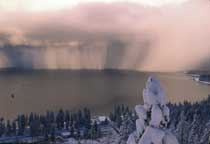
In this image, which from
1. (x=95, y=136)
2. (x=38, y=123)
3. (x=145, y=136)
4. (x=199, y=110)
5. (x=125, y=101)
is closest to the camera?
(x=145, y=136)

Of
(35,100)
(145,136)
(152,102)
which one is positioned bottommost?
(35,100)

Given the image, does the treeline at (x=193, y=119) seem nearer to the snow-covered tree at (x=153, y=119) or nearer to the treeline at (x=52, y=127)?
the treeline at (x=52, y=127)

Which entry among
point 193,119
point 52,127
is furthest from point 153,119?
point 52,127

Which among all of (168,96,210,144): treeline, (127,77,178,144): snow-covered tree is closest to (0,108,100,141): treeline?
(168,96,210,144): treeline

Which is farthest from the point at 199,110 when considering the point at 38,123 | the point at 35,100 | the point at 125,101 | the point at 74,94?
the point at 74,94

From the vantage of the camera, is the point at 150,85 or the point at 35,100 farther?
the point at 35,100

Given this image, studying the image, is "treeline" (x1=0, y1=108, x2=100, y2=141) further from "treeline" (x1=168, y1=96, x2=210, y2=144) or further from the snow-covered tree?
the snow-covered tree

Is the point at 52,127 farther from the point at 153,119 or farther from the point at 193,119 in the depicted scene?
the point at 153,119

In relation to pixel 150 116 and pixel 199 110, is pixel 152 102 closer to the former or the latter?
pixel 150 116
